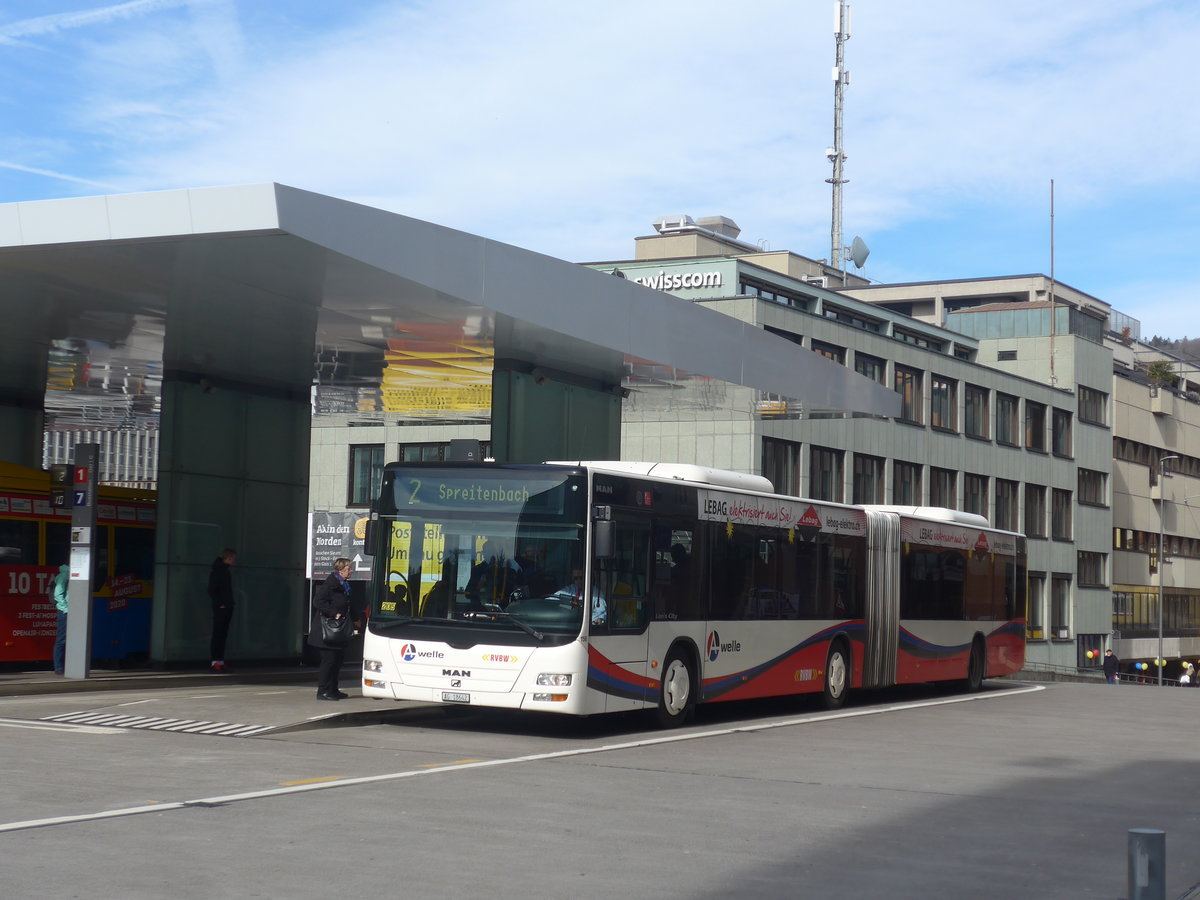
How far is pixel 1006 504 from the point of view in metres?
68.2

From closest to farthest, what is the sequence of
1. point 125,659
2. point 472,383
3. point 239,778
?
point 239,778, point 125,659, point 472,383

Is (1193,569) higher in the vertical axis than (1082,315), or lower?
lower

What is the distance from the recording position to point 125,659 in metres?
22.6

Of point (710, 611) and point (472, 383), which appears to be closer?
point (710, 611)

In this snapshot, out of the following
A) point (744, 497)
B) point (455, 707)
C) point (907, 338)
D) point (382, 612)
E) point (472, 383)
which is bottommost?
point (455, 707)

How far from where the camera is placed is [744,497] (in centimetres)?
1861

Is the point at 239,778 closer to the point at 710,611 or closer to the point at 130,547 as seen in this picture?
the point at 710,611

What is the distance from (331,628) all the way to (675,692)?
3816mm

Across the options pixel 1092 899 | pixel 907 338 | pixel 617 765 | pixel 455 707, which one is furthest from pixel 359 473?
pixel 1092 899

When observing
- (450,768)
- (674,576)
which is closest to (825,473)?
(674,576)

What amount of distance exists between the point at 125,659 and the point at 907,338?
5087 cm

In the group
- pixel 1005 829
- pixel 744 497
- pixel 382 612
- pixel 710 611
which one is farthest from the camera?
pixel 744 497

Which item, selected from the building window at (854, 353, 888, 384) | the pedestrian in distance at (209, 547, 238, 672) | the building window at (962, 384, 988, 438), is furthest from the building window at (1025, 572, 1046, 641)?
the pedestrian in distance at (209, 547, 238, 672)

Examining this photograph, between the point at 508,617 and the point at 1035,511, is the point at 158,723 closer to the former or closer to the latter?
the point at 508,617
